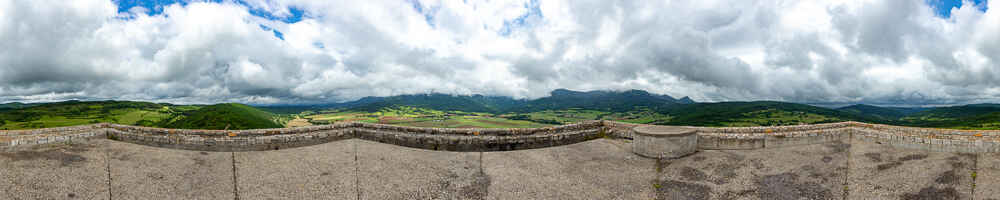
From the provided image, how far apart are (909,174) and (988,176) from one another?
45.9 inches

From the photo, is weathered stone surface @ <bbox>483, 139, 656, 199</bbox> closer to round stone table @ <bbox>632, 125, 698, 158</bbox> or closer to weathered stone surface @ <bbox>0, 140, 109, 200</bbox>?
round stone table @ <bbox>632, 125, 698, 158</bbox>

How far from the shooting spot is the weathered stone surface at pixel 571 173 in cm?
747

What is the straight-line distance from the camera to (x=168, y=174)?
27.8 feet

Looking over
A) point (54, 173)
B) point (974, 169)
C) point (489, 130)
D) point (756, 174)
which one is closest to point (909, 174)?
point (974, 169)

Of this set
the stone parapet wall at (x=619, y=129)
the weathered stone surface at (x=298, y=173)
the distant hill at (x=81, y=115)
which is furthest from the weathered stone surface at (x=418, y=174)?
the distant hill at (x=81, y=115)

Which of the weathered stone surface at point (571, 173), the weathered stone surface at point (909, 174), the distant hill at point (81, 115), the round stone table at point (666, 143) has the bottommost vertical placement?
the distant hill at point (81, 115)

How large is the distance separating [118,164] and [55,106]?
21130cm

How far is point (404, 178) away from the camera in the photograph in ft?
27.8

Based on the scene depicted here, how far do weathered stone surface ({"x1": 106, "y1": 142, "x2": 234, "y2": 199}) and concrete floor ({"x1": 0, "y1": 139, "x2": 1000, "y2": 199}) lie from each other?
3cm

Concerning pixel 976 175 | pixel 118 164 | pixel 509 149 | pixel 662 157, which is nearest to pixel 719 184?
pixel 662 157

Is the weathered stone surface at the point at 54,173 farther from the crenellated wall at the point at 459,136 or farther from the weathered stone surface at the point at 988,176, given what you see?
the weathered stone surface at the point at 988,176

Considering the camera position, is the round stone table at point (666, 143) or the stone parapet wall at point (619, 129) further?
the stone parapet wall at point (619, 129)

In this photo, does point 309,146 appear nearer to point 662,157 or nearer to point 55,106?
point 662,157

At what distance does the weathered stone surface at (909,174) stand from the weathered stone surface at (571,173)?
13.5ft
